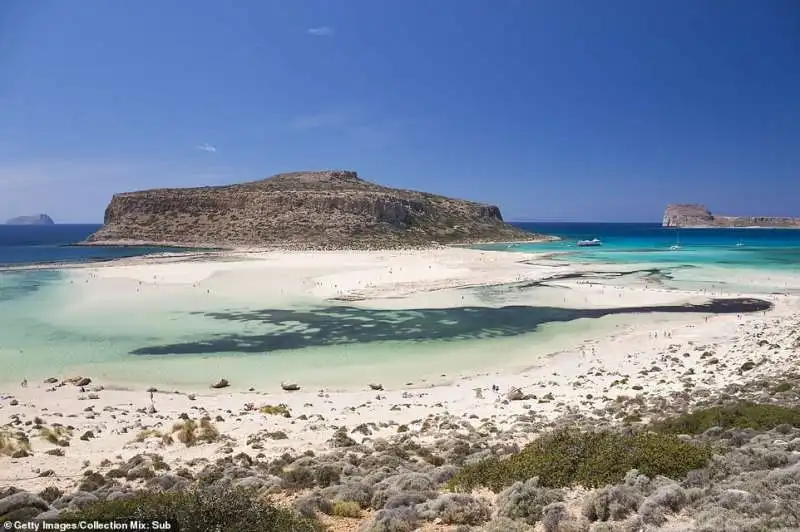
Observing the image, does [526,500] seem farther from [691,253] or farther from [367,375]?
[691,253]

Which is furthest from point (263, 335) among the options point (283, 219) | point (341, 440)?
point (283, 219)

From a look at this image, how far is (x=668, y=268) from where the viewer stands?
163 ft

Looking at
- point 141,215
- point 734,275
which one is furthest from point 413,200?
point 734,275

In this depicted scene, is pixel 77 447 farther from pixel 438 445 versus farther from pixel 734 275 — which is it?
pixel 734 275

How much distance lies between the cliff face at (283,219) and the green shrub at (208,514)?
2748 inches

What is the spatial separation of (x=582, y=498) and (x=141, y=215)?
10588 cm

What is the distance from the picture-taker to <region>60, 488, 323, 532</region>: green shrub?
601 centimetres

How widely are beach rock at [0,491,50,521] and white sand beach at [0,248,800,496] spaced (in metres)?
1.53

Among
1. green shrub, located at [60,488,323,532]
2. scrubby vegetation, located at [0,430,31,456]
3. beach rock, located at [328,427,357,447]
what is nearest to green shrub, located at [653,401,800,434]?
beach rock, located at [328,427,357,447]

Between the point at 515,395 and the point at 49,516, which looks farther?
the point at 515,395

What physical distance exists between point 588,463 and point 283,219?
279 ft

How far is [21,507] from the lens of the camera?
273 inches

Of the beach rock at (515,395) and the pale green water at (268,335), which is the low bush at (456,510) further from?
the pale green water at (268,335)

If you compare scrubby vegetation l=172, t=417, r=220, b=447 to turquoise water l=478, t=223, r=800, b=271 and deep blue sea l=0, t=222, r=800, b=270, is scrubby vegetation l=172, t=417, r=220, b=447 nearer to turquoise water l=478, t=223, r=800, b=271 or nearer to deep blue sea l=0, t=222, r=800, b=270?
turquoise water l=478, t=223, r=800, b=271
